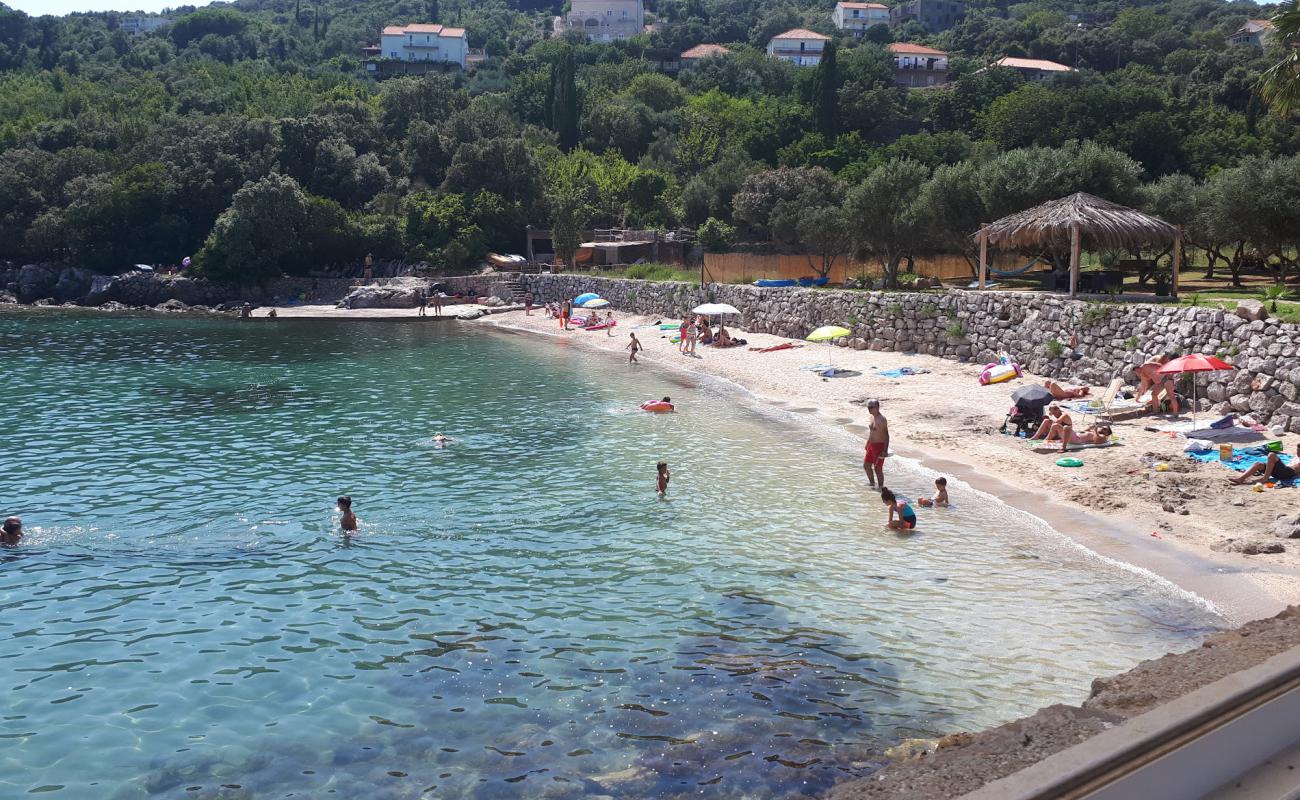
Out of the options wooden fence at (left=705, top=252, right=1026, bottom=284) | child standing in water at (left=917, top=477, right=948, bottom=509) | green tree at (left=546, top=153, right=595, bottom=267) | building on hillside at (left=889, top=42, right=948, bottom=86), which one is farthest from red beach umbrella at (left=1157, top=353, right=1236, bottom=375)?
building on hillside at (left=889, top=42, right=948, bottom=86)

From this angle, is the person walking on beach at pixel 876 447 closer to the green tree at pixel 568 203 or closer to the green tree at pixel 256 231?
the green tree at pixel 568 203

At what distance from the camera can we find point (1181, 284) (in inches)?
1363

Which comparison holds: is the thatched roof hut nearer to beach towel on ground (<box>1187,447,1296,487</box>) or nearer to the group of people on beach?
beach towel on ground (<box>1187,447,1296,487</box>)

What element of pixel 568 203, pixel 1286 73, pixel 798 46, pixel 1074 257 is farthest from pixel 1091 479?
pixel 798 46

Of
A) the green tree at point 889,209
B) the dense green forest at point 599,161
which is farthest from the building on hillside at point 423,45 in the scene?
the green tree at point 889,209

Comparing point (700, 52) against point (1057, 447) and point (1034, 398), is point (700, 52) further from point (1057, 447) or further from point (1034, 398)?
point (1057, 447)

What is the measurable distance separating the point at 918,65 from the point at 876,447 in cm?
12463

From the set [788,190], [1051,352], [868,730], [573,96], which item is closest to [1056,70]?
[573,96]

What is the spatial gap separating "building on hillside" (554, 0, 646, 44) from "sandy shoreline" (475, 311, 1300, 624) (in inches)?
6336

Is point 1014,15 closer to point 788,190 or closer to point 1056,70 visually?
point 1056,70

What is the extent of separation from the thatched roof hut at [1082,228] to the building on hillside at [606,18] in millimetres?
159696

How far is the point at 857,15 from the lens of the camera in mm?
177875

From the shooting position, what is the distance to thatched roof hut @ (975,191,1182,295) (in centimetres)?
2820

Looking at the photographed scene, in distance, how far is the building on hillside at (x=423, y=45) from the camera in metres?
149
